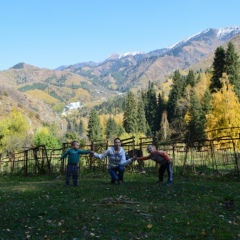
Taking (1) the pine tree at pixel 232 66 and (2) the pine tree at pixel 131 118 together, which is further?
(2) the pine tree at pixel 131 118

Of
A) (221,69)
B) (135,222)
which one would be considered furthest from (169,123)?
(135,222)

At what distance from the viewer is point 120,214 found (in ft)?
35.1

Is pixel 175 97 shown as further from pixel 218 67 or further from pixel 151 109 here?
pixel 218 67

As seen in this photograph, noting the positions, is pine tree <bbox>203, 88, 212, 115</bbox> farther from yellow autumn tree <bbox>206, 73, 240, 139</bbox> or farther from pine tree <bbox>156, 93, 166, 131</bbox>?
pine tree <bbox>156, 93, 166, 131</bbox>

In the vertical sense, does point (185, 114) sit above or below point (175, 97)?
below

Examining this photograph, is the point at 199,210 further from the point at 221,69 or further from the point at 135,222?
the point at 221,69

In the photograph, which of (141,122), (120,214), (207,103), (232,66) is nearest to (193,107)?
(207,103)

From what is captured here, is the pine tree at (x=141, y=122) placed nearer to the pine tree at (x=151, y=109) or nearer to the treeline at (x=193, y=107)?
the treeline at (x=193, y=107)

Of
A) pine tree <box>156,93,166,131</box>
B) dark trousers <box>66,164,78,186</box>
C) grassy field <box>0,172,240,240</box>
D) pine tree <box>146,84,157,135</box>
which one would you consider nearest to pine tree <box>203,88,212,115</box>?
pine tree <box>156,93,166,131</box>

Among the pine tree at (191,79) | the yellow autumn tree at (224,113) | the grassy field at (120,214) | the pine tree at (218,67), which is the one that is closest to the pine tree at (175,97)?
the pine tree at (191,79)

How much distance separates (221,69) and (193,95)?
11.0 metres

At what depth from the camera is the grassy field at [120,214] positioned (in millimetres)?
8945

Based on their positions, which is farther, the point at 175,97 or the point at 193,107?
the point at 175,97

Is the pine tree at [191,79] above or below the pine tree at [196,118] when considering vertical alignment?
above
